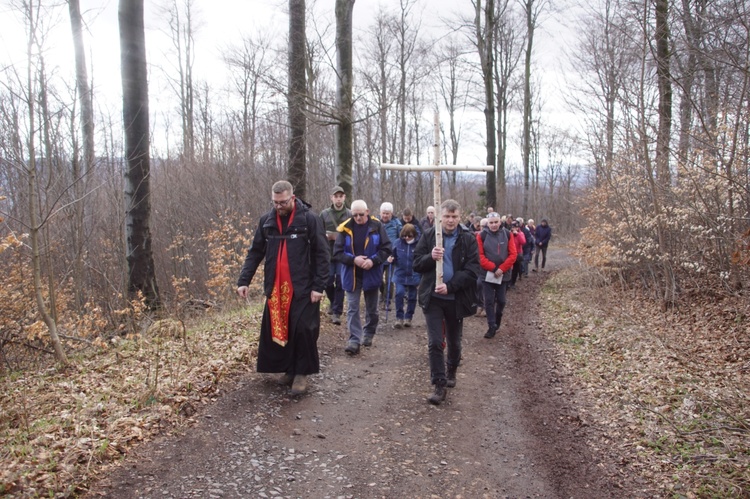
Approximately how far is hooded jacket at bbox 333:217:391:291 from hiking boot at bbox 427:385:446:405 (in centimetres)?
217

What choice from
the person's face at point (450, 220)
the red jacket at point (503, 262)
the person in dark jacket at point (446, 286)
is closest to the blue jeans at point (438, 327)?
the person in dark jacket at point (446, 286)

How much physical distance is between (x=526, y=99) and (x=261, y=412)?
89.5 feet

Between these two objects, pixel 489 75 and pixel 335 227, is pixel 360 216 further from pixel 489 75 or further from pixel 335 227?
pixel 489 75

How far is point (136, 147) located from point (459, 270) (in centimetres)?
702

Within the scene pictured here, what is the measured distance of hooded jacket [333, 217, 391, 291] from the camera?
7684 millimetres

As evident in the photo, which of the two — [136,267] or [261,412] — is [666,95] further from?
[136,267]

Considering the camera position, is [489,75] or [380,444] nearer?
[380,444]

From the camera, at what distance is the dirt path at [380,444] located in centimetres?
404

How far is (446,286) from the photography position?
5.75 m

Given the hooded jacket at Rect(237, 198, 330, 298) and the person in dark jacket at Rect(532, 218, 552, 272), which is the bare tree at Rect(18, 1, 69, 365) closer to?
the hooded jacket at Rect(237, 198, 330, 298)

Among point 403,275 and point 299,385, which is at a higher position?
point 403,275

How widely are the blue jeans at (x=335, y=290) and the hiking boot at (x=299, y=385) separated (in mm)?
2910

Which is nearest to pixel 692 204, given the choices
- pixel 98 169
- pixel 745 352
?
pixel 745 352

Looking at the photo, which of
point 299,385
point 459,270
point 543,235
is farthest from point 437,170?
point 543,235
